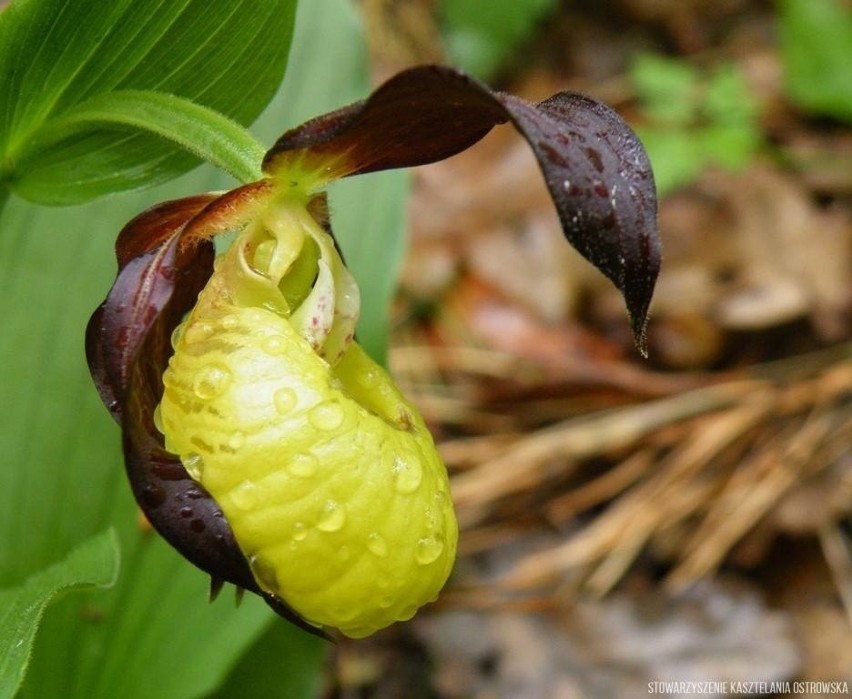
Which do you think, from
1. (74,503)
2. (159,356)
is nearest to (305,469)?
(159,356)

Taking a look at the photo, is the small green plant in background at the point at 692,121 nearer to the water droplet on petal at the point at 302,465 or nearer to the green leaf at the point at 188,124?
the green leaf at the point at 188,124

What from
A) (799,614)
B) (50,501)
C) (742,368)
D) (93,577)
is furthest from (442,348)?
(93,577)

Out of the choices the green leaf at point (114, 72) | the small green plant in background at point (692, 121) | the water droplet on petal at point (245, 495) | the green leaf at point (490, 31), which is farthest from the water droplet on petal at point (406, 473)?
the green leaf at point (490, 31)

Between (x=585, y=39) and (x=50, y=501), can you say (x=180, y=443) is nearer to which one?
(x=50, y=501)

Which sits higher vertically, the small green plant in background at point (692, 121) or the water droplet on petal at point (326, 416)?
the water droplet on petal at point (326, 416)

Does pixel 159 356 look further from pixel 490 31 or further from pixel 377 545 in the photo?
pixel 490 31

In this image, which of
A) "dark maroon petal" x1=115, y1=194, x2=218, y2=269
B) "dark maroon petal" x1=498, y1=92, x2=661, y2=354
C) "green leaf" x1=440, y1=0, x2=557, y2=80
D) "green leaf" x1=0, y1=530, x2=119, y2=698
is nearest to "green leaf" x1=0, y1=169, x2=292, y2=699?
"green leaf" x1=0, y1=530, x2=119, y2=698
